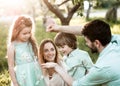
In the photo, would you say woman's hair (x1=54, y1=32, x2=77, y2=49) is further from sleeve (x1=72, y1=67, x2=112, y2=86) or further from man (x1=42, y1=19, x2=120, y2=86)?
sleeve (x1=72, y1=67, x2=112, y2=86)

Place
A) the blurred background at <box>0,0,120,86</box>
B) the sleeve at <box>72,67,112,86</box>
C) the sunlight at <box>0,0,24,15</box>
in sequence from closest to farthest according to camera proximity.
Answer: the sleeve at <box>72,67,112,86</box>, the blurred background at <box>0,0,120,86</box>, the sunlight at <box>0,0,24,15</box>

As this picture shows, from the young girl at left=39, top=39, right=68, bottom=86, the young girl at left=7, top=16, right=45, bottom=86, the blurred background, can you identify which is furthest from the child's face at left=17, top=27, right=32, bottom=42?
the blurred background

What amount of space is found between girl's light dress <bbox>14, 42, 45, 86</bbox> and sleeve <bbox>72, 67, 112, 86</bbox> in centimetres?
147

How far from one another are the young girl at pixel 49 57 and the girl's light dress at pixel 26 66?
164 millimetres

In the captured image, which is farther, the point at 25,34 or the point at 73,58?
the point at 73,58

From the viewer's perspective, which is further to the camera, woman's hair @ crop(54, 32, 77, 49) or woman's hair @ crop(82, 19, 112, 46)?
woman's hair @ crop(54, 32, 77, 49)

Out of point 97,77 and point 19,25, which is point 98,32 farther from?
point 19,25

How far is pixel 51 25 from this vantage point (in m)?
6.45

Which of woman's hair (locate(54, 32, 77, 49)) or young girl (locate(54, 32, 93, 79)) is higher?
woman's hair (locate(54, 32, 77, 49))

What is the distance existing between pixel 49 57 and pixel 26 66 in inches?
15.1

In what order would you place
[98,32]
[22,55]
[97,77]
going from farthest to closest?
[22,55] < [98,32] < [97,77]

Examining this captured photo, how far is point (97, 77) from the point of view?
18.1 feet

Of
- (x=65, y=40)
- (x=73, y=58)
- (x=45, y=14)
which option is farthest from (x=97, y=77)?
(x=45, y=14)

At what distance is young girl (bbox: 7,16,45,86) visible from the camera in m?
6.91
